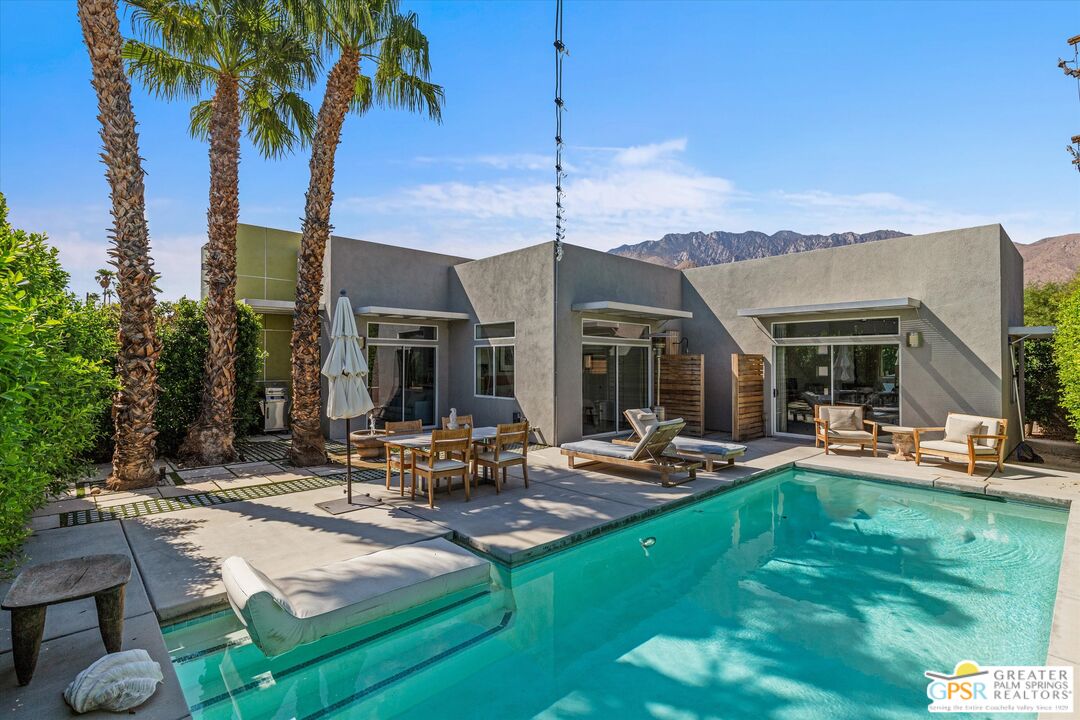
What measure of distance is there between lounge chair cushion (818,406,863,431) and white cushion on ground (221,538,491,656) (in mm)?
9796

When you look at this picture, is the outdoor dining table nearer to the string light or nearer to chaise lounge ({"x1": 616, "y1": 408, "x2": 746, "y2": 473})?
chaise lounge ({"x1": 616, "y1": 408, "x2": 746, "y2": 473})

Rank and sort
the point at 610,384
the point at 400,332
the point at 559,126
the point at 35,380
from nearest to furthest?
the point at 35,380
the point at 559,126
the point at 610,384
the point at 400,332

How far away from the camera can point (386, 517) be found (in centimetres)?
666

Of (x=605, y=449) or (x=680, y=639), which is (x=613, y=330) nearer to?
(x=605, y=449)

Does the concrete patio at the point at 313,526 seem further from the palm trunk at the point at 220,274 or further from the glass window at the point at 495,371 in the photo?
the glass window at the point at 495,371

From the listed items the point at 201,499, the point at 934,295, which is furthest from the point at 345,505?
the point at 934,295

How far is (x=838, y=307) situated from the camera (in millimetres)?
11656

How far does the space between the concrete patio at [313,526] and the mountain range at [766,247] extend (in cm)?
5578

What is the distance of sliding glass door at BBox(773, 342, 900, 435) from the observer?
464 inches

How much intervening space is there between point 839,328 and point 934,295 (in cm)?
196

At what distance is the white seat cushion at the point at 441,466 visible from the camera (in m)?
7.21

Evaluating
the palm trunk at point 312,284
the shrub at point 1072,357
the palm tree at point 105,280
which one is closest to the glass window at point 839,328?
the shrub at point 1072,357

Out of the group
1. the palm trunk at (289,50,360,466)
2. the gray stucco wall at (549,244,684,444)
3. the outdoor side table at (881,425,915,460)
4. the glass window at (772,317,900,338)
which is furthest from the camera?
the gray stucco wall at (549,244,684,444)

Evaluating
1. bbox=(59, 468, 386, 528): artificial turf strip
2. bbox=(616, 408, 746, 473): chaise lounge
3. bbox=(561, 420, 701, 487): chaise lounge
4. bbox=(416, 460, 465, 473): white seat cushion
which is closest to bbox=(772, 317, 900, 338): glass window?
bbox=(616, 408, 746, 473): chaise lounge
